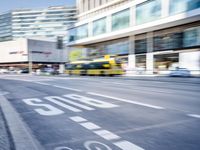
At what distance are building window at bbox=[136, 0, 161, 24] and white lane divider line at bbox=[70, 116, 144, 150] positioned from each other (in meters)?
31.8

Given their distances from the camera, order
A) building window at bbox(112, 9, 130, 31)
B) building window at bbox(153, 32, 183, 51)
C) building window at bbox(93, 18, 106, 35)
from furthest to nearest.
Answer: building window at bbox(93, 18, 106, 35) → building window at bbox(112, 9, 130, 31) → building window at bbox(153, 32, 183, 51)

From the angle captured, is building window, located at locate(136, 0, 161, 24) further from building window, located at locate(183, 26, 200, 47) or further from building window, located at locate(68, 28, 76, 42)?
building window, located at locate(68, 28, 76, 42)

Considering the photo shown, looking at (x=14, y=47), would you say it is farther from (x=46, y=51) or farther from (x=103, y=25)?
(x=103, y=25)

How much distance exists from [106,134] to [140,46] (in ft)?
127

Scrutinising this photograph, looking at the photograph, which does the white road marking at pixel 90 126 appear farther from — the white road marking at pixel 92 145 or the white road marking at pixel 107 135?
the white road marking at pixel 92 145

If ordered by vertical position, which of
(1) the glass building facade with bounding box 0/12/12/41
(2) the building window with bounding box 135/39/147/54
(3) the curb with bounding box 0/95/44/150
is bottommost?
(3) the curb with bounding box 0/95/44/150

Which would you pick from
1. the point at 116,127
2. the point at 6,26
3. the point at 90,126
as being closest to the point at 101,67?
the point at 90,126

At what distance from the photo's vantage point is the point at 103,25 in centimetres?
4628

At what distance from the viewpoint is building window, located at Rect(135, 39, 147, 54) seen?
132ft

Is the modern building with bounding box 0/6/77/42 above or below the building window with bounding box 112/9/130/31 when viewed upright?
above

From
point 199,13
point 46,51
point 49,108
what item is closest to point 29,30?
point 46,51

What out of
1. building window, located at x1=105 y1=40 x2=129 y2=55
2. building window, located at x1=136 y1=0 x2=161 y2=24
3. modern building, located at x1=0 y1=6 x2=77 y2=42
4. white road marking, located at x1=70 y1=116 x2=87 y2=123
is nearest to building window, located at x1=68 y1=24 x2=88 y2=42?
building window, located at x1=105 y1=40 x2=129 y2=55

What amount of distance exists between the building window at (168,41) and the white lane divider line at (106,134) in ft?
107

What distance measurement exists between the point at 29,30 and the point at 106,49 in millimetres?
79564
